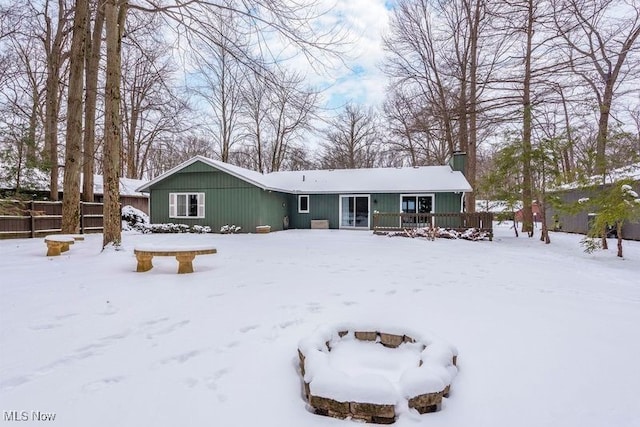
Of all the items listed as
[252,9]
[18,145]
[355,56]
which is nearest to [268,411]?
[355,56]

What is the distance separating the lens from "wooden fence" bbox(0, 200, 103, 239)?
35.7ft

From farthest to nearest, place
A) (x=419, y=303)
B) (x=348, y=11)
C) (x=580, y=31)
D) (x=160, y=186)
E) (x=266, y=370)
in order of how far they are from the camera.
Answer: (x=160, y=186), (x=580, y=31), (x=348, y=11), (x=419, y=303), (x=266, y=370)

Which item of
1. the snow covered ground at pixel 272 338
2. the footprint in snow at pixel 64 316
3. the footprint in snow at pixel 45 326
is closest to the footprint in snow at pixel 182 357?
the snow covered ground at pixel 272 338

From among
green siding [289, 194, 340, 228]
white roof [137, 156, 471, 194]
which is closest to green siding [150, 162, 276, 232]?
white roof [137, 156, 471, 194]

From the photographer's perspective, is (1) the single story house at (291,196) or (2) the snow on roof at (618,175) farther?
(1) the single story house at (291,196)

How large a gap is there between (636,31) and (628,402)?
15046 millimetres

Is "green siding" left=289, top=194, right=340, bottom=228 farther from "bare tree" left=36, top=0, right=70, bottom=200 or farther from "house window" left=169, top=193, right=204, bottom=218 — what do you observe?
"bare tree" left=36, top=0, right=70, bottom=200

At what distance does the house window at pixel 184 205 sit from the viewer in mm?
15287

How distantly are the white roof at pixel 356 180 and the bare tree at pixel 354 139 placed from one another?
869 centimetres

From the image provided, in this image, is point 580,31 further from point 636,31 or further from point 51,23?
point 51,23

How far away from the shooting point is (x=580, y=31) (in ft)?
41.3

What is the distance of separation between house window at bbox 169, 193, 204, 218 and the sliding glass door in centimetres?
669

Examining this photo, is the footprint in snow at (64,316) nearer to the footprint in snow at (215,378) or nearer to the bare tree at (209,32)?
the footprint in snow at (215,378)
